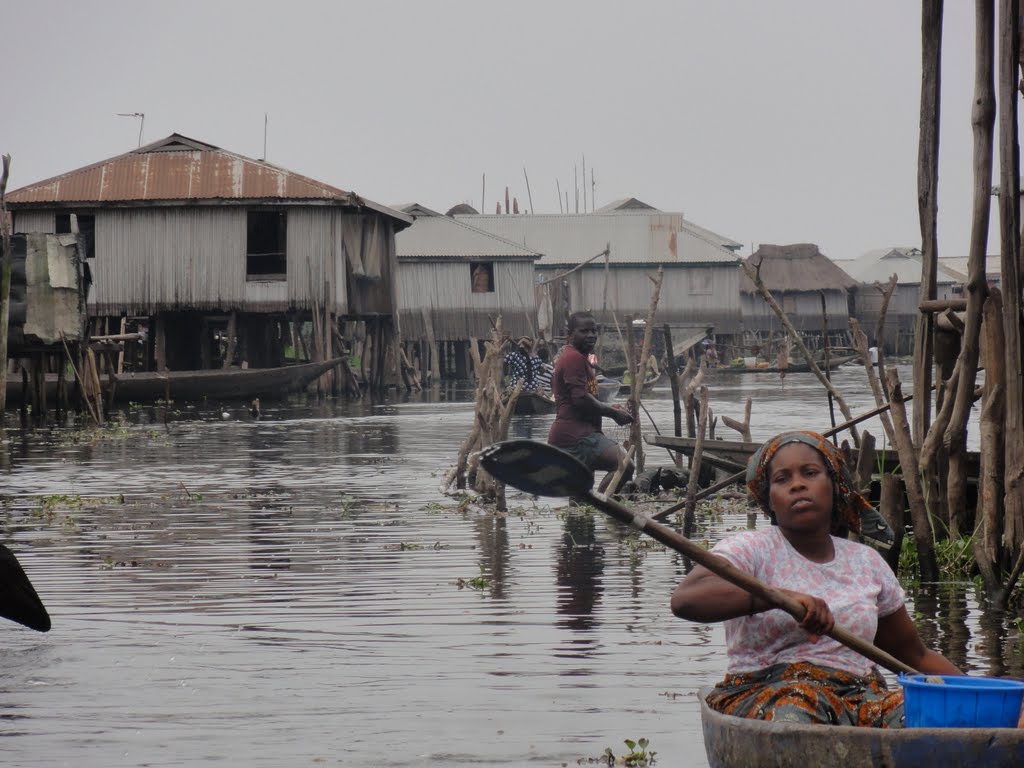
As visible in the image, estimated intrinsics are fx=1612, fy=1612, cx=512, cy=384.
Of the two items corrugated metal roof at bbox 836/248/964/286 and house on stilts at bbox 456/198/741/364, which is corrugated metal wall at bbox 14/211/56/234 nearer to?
house on stilts at bbox 456/198/741/364

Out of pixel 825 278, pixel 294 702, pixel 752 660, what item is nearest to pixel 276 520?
pixel 294 702

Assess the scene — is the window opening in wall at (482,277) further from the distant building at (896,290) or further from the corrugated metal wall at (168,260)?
the distant building at (896,290)

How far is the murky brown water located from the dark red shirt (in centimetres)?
61

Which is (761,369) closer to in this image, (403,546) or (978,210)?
(403,546)

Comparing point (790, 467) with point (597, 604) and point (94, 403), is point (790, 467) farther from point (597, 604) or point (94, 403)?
point (94, 403)

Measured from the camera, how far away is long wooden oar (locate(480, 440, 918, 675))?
3.83m

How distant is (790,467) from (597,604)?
348cm

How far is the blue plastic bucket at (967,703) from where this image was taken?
364 cm

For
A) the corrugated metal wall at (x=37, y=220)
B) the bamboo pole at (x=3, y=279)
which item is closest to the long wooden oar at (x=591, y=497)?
the bamboo pole at (x=3, y=279)

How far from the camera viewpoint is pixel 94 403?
2417 centimetres

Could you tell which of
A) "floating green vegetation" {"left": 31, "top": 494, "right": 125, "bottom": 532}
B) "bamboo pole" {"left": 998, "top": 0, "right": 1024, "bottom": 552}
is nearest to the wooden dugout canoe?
"floating green vegetation" {"left": 31, "top": 494, "right": 125, "bottom": 532}

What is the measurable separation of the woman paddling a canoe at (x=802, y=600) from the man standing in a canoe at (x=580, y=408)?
651 cm

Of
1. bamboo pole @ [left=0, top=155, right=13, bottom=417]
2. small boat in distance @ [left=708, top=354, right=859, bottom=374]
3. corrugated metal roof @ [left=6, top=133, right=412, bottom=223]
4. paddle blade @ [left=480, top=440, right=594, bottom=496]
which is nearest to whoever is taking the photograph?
paddle blade @ [left=480, top=440, right=594, bottom=496]

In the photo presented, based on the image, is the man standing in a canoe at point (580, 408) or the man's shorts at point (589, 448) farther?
the man's shorts at point (589, 448)
